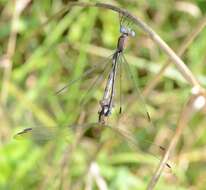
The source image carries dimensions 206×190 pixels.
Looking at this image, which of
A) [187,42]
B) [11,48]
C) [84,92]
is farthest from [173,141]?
[11,48]

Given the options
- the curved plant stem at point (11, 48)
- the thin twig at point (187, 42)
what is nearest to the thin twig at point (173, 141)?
the thin twig at point (187, 42)

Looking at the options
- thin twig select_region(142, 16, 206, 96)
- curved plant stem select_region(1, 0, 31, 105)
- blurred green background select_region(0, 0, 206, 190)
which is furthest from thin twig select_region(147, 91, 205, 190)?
curved plant stem select_region(1, 0, 31, 105)

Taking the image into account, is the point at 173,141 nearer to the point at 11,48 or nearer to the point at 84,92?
the point at 84,92

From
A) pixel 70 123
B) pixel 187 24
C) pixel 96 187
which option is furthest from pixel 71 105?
pixel 187 24

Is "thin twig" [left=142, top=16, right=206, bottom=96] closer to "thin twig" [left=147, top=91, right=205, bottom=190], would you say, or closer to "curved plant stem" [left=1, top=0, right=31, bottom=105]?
"thin twig" [left=147, top=91, right=205, bottom=190]

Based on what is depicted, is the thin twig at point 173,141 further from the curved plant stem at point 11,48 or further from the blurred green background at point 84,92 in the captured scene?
the curved plant stem at point 11,48

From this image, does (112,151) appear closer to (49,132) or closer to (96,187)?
(96,187)

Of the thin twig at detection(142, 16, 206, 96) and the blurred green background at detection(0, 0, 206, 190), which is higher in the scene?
the thin twig at detection(142, 16, 206, 96)

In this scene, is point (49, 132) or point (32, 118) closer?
point (49, 132)
